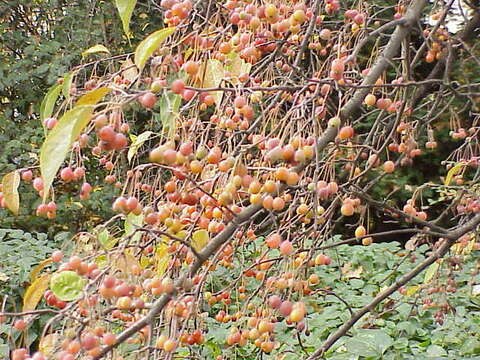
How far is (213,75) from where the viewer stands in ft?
2.94

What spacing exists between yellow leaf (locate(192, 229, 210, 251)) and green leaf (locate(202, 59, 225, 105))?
180 millimetres

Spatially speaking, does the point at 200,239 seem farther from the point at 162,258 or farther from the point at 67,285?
the point at 67,285

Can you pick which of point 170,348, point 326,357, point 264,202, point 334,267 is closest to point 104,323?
point 170,348

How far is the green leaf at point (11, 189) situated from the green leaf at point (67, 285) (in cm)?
23

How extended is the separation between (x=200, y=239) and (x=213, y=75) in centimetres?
22

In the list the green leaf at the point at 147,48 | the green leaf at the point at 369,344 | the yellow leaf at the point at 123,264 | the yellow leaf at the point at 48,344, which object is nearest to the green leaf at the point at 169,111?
the green leaf at the point at 147,48

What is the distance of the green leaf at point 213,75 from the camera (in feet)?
2.92

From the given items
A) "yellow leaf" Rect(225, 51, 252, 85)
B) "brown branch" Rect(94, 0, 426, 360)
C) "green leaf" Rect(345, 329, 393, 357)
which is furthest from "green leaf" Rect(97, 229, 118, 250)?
"green leaf" Rect(345, 329, 393, 357)

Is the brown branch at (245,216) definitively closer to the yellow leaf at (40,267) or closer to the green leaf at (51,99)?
the yellow leaf at (40,267)

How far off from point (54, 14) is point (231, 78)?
402 centimetres

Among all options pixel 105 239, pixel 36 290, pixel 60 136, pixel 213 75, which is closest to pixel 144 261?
pixel 105 239

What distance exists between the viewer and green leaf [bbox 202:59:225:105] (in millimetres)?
890

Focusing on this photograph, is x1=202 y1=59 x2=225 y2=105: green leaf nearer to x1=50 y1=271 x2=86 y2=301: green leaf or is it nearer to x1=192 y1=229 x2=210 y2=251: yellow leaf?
x1=192 y1=229 x2=210 y2=251: yellow leaf

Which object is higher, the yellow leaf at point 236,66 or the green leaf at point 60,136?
the yellow leaf at point 236,66
